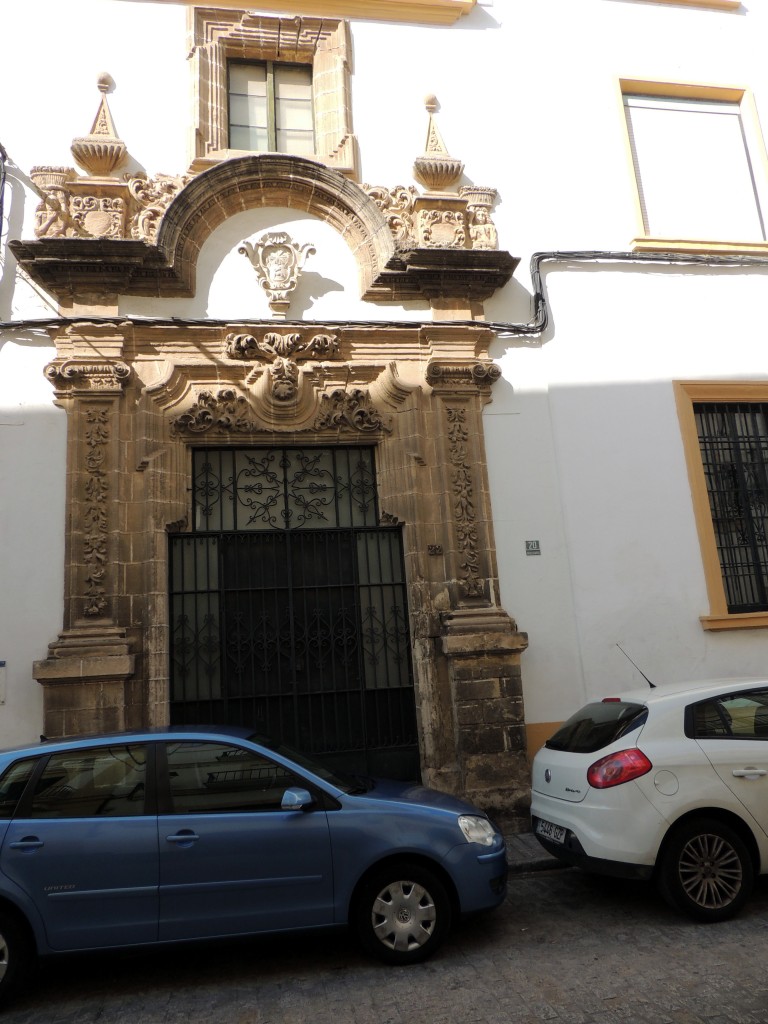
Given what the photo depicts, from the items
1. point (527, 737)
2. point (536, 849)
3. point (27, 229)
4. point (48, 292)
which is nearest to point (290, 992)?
point (536, 849)

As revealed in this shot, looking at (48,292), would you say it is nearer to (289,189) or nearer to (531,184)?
(289,189)

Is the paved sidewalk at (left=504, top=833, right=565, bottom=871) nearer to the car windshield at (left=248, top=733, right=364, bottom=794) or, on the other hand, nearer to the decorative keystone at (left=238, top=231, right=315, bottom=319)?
the car windshield at (left=248, top=733, right=364, bottom=794)

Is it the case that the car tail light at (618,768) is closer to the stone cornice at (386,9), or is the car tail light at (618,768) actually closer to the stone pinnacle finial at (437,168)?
the stone pinnacle finial at (437,168)

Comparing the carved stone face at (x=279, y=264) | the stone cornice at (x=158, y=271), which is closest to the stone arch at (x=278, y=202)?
the stone cornice at (x=158, y=271)

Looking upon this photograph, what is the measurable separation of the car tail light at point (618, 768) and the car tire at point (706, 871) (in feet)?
1.47

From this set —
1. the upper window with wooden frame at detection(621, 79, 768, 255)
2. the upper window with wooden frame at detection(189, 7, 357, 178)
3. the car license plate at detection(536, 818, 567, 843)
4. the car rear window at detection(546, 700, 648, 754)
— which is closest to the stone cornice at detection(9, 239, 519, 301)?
the upper window with wooden frame at detection(189, 7, 357, 178)

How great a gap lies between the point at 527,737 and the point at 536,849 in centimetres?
138

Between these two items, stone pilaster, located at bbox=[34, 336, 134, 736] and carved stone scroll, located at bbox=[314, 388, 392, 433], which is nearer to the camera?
stone pilaster, located at bbox=[34, 336, 134, 736]

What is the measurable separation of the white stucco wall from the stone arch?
18cm

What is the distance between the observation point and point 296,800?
437 centimetres

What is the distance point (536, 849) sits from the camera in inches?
255

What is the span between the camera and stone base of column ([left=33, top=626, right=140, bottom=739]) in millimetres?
6953

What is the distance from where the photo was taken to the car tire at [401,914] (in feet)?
14.5

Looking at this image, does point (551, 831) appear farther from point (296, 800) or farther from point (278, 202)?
point (278, 202)
